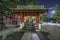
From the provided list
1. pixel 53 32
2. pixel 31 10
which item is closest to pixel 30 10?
pixel 31 10

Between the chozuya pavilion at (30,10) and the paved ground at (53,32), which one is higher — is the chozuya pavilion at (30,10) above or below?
above

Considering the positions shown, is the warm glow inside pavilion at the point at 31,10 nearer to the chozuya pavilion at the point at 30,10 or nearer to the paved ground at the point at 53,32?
the chozuya pavilion at the point at 30,10

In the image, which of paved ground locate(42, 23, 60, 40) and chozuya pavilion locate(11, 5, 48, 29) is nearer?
paved ground locate(42, 23, 60, 40)

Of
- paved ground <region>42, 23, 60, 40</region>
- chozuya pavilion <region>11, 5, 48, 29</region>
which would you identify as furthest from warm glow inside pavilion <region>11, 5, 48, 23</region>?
paved ground <region>42, 23, 60, 40</region>

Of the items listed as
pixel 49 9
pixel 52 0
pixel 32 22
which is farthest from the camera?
pixel 32 22

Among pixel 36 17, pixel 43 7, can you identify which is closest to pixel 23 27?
pixel 36 17

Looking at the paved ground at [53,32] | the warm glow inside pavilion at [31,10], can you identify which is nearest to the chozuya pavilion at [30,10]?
the warm glow inside pavilion at [31,10]

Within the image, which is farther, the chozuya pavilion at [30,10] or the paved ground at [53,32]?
the chozuya pavilion at [30,10]

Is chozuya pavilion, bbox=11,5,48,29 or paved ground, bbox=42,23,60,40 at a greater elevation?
chozuya pavilion, bbox=11,5,48,29

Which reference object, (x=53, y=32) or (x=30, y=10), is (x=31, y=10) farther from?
(x=53, y=32)

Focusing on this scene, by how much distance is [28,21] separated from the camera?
912cm

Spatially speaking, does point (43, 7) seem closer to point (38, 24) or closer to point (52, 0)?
point (38, 24)

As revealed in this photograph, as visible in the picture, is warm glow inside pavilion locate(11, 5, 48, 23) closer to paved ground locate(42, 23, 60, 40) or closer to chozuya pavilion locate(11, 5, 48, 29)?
chozuya pavilion locate(11, 5, 48, 29)

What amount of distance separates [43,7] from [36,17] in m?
0.77
